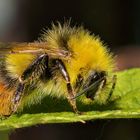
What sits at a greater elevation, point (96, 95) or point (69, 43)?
point (69, 43)

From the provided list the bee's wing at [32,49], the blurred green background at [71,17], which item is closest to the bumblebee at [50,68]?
the bee's wing at [32,49]

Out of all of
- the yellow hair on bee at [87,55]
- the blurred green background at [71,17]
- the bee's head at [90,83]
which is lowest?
the bee's head at [90,83]

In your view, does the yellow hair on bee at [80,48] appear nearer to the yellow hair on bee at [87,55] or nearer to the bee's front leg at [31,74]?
the yellow hair on bee at [87,55]

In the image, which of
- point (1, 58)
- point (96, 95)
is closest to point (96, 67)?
point (96, 95)

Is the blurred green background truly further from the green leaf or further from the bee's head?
the bee's head

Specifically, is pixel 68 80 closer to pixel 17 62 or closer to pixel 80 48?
pixel 80 48
